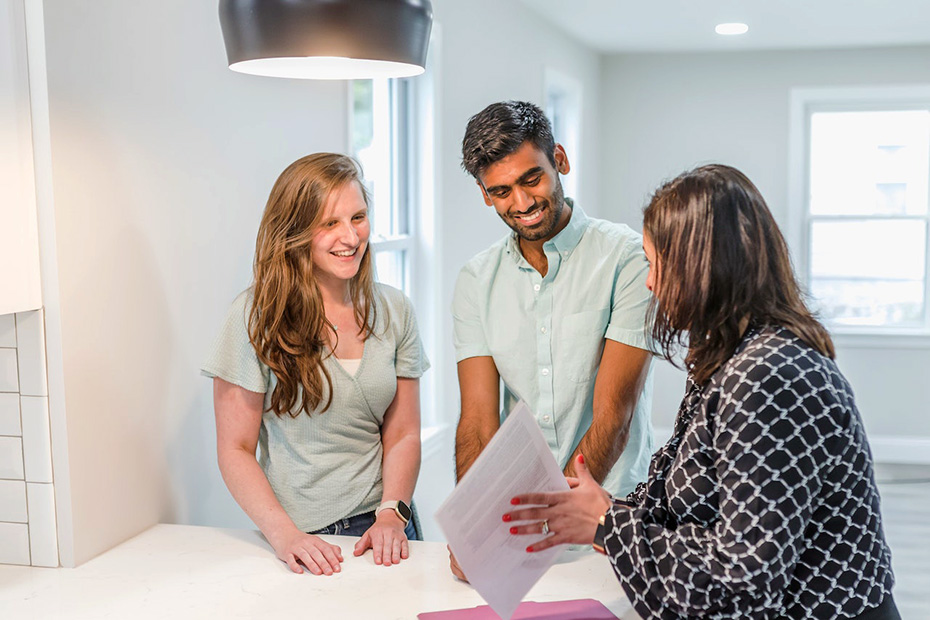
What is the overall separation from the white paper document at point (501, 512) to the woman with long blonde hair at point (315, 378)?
1.35ft

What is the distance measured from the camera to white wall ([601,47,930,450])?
6004mm

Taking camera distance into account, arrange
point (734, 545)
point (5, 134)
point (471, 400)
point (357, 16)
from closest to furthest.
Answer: point (734, 545), point (357, 16), point (5, 134), point (471, 400)

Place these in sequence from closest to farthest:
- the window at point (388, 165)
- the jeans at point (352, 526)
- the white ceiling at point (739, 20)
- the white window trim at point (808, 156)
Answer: the jeans at point (352, 526)
the window at point (388, 165)
the white ceiling at point (739, 20)
the white window trim at point (808, 156)

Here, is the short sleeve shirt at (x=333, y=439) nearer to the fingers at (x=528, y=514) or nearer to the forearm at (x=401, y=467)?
the forearm at (x=401, y=467)

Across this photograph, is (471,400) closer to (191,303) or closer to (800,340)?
(191,303)

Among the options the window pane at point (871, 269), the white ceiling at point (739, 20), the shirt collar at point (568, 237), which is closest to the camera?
the shirt collar at point (568, 237)

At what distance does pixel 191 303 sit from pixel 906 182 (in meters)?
5.35

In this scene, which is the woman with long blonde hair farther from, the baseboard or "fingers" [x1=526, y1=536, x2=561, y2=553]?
the baseboard

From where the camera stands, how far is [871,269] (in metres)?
6.11

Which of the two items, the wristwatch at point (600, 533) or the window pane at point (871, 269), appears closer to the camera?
the wristwatch at point (600, 533)

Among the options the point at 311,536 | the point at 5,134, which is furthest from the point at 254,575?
the point at 5,134

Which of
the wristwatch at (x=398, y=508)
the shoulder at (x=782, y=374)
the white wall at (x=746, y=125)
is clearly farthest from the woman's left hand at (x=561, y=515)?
the white wall at (x=746, y=125)

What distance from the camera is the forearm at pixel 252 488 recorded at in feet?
5.58

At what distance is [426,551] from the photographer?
171cm
